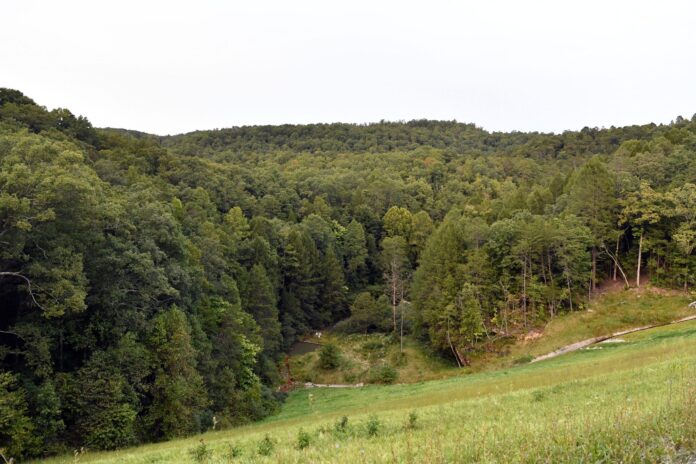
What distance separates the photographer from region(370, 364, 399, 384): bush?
45.1 m

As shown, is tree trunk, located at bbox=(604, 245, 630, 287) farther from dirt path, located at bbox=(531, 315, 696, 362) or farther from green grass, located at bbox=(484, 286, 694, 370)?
dirt path, located at bbox=(531, 315, 696, 362)

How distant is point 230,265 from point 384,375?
19591mm

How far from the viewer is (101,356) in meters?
25.0

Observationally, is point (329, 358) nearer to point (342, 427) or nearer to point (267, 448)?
point (342, 427)

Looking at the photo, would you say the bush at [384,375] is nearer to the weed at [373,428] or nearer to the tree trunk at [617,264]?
the tree trunk at [617,264]

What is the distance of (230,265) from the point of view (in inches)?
1986

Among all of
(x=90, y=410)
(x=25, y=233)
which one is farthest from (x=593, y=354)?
(x=25, y=233)

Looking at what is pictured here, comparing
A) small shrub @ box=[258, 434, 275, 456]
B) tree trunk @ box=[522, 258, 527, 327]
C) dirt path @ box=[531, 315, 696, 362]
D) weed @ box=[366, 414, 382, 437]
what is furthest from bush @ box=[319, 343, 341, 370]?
weed @ box=[366, 414, 382, 437]

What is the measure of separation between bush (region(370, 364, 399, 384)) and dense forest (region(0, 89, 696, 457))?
21.5 feet

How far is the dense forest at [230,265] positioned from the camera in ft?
76.1

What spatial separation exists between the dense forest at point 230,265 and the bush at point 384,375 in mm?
6541

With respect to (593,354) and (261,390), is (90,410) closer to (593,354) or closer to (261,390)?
(261,390)

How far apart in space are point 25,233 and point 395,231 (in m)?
71.3

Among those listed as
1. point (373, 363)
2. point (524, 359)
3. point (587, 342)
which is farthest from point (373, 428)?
point (373, 363)
